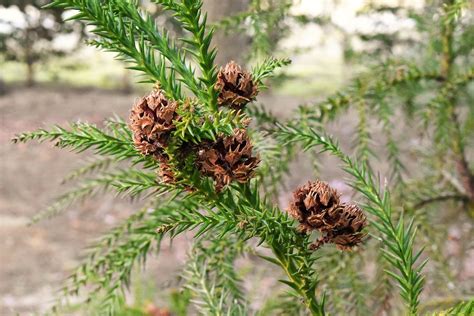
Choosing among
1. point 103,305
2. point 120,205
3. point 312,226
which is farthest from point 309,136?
point 120,205

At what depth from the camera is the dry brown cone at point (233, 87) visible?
2.15 feet

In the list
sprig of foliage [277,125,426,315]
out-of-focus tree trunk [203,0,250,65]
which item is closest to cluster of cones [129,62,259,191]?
sprig of foliage [277,125,426,315]

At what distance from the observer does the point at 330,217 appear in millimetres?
629

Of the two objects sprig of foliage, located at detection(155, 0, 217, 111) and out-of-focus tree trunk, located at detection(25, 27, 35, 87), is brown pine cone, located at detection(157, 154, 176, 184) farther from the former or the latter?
out-of-focus tree trunk, located at detection(25, 27, 35, 87)

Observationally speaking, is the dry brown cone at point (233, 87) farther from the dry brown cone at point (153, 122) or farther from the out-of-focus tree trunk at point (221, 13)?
the out-of-focus tree trunk at point (221, 13)

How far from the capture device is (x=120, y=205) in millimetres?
7992

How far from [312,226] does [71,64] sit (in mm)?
Answer: 13121

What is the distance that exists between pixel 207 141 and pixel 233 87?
0.07 metres

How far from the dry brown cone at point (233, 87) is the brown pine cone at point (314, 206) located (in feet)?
0.37

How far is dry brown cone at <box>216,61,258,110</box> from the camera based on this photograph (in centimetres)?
65

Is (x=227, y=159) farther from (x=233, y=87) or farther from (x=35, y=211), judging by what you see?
(x=35, y=211)

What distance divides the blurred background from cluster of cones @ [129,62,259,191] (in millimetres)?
168

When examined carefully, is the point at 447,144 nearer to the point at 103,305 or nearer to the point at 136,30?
the point at 103,305

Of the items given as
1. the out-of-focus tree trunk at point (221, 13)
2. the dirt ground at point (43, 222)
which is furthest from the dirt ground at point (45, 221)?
the out-of-focus tree trunk at point (221, 13)
